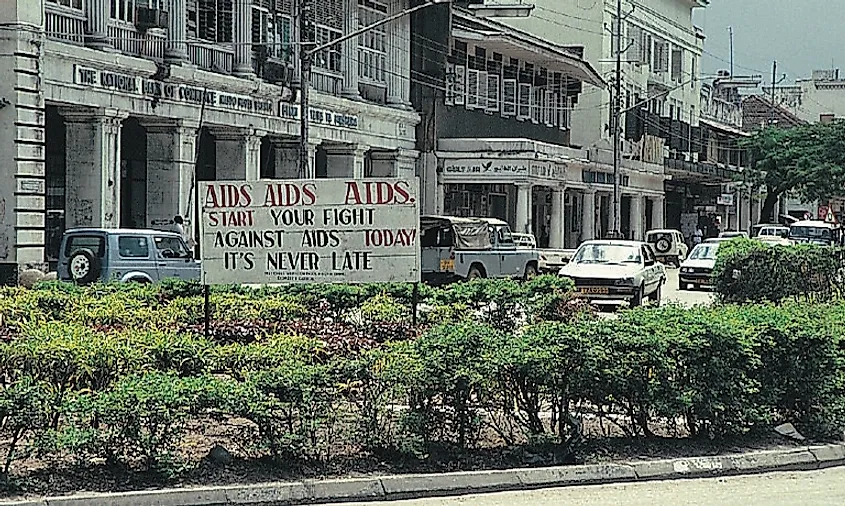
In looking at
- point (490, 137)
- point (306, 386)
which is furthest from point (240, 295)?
point (490, 137)

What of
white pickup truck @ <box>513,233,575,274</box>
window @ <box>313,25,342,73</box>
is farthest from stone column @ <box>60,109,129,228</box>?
white pickup truck @ <box>513,233,575,274</box>

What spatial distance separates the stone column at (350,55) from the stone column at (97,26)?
12921mm

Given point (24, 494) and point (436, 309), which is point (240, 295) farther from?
point (24, 494)

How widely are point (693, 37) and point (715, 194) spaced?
35.4ft

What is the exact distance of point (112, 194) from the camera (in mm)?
30125

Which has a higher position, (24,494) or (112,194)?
(112,194)

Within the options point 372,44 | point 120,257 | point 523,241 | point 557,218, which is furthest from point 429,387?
point 557,218

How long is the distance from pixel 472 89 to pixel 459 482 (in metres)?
42.1

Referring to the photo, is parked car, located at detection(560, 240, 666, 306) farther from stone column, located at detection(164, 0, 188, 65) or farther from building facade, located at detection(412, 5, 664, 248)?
building facade, located at detection(412, 5, 664, 248)

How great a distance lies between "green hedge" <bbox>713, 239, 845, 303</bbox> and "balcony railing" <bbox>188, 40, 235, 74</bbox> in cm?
1566

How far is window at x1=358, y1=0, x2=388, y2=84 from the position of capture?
142 feet

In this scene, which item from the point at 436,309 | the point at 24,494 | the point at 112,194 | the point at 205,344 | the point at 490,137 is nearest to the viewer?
the point at 24,494

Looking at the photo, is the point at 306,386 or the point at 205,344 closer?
the point at 306,386

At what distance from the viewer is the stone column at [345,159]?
42.2 metres
